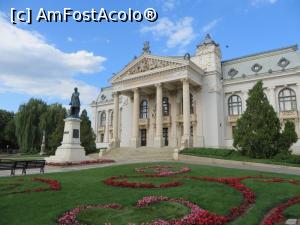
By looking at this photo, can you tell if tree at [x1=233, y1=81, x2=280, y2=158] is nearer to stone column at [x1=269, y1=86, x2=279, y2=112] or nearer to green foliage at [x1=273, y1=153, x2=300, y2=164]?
green foliage at [x1=273, y1=153, x2=300, y2=164]

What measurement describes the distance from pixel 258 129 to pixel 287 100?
580 inches

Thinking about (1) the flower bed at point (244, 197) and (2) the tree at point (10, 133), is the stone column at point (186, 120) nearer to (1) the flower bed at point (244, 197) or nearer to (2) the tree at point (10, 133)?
(1) the flower bed at point (244, 197)

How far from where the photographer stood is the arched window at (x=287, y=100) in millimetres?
37438

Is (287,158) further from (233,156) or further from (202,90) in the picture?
(202,90)

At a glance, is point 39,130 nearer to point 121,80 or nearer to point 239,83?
point 121,80

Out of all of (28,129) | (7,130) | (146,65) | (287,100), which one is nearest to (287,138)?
(287,100)

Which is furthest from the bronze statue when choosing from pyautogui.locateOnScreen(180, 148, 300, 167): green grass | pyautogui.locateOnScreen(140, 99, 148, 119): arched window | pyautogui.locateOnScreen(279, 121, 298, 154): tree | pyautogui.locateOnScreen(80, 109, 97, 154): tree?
pyautogui.locateOnScreen(140, 99, 148, 119): arched window

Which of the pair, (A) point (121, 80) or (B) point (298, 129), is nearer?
(B) point (298, 129)

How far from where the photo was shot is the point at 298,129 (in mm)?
36094

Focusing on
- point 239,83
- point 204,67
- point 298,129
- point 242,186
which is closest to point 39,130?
point 204,67

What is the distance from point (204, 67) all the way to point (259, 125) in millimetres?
17859

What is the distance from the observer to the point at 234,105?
4169 centimetres

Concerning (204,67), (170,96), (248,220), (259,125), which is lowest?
(248,220)

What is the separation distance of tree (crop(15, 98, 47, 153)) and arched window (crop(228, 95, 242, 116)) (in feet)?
112
